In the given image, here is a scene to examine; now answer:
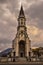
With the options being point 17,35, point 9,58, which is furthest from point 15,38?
point 9,58

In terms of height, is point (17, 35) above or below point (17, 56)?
above

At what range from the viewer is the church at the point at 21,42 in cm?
10525

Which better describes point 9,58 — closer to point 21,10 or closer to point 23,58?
point 23,58

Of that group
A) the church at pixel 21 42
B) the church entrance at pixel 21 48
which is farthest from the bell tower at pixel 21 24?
the church entrance at pixel 21 48

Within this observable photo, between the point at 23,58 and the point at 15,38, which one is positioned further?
the point at 15,38

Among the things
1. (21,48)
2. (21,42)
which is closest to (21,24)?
(21,42)

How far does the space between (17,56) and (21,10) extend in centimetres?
2354

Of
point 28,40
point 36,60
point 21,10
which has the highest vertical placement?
point 21,10

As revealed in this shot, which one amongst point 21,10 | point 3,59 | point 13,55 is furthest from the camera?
point 21,10

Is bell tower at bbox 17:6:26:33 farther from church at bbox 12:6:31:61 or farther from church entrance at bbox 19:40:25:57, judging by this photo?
church entrance at bbox 19:40:25:57

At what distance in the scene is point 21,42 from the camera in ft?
359

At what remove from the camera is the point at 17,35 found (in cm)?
10650

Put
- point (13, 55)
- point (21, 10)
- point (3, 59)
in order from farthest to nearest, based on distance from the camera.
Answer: point (21, 10) < point (13, 55) < point (3, 59)

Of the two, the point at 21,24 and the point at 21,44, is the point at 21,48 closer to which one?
the point at 21,44
